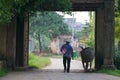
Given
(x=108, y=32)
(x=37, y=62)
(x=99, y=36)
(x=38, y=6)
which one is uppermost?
(x=38, y=6)

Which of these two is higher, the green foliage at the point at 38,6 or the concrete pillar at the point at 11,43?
the green foliage at the point at 38,6

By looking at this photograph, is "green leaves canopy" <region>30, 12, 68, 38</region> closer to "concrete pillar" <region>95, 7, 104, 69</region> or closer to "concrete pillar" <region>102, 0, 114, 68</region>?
"concrete pillar" <region>95, 7, 104, 69</region>

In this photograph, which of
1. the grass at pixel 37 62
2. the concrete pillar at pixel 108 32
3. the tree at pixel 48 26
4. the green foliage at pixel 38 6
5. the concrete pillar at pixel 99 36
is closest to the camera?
the green foliage at pixel 38 6

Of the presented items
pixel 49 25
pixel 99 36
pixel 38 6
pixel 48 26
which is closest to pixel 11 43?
pixel 38 6

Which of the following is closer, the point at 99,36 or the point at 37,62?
the point at 99,36

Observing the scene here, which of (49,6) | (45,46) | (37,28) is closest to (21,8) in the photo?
(49,6)

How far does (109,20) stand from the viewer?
27.1 meters

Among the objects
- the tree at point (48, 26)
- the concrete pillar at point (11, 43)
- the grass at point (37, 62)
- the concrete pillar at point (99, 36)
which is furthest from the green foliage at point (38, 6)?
the tree at point (48, 26)

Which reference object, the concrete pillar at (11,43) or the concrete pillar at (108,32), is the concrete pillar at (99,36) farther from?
the concrete pillar at (11,43)

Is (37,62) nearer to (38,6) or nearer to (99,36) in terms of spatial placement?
(99,36)

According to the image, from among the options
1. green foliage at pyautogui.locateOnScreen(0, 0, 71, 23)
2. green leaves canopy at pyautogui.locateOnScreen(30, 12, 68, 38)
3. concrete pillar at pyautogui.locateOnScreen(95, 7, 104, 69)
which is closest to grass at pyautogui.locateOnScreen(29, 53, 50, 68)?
concrete pillar at pyautogui.locateOnScreen(95, 7, 104, 69)

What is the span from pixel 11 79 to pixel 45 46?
74303mm

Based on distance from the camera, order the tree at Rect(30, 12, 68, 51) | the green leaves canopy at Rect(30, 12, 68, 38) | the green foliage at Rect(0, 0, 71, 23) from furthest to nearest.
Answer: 1. the tree at Rect(30, 12, 68, 51)
2. the green leaves canopy at Rect(30, 12, 68, 38)
3. the green foliage at Rect(0, 0, 71, 23)

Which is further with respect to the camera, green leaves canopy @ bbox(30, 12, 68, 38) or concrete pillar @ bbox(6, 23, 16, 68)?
green leaves canopy @ bbox(30, 12, 68, 38)
